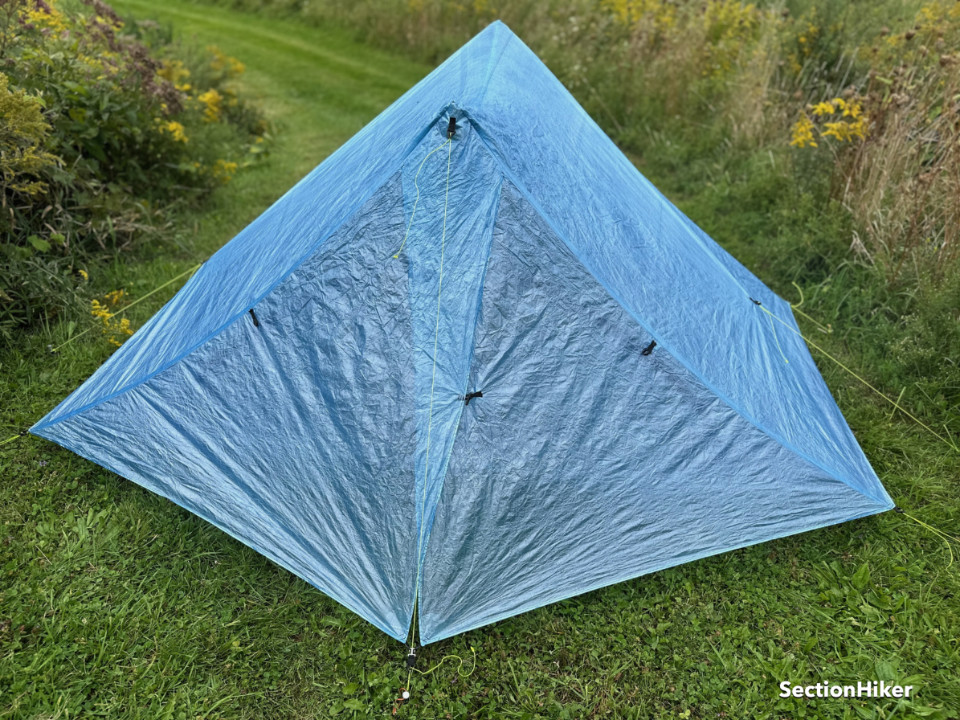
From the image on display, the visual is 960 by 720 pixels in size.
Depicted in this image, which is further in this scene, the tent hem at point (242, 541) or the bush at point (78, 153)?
the bush at point (78, 153)

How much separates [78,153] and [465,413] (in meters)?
3.12

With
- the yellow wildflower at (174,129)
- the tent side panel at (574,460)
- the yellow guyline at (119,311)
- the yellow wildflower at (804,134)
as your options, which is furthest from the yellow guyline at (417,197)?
the yellow wildflower at (804,134)

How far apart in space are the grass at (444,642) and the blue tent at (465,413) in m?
0.15

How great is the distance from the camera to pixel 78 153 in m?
4.08

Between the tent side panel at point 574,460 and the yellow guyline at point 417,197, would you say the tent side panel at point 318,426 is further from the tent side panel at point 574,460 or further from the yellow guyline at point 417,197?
the tent side panel at point 574,460

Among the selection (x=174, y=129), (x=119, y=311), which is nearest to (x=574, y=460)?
(x=119, y=311)

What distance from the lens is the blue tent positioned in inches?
93.8

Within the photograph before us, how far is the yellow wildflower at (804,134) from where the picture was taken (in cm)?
449

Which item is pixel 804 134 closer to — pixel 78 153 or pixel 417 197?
pixel 417 197

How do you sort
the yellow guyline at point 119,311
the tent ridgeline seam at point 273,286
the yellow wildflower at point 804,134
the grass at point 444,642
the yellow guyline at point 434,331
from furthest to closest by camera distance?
1. the yellow wildflower at point 804,134
2. the yellow guyline at point 119,311
3. the tent ridgeline seam at point 273,286
4. the yellow guyline at point 434,331
5. the grass at point 444,642

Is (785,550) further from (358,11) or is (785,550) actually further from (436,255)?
(358,11)

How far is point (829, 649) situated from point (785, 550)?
40 centimetres

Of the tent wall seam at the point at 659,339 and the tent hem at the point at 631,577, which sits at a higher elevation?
the tent wall seam at the point at 659,339

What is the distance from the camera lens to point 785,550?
8.93 ft
